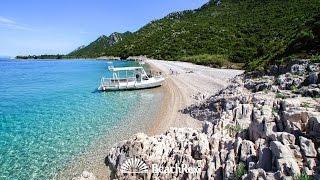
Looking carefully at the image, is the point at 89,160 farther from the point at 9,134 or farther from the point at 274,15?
the point at 274,15

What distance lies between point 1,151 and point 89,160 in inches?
329

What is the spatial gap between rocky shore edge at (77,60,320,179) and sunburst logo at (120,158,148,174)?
0.22m

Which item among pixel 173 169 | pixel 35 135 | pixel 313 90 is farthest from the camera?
pixel 35 135

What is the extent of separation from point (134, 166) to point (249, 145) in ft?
24.8

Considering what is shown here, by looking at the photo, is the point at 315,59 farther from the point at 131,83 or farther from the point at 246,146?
the point at 131,83

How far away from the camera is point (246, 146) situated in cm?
1864

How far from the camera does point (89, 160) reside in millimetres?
27438

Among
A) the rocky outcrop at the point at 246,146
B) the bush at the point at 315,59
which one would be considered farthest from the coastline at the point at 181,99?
the bush at the point at 315,59

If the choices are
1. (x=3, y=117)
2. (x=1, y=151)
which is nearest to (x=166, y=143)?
(x=1, y=151)

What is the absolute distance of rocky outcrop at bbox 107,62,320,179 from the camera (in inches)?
625

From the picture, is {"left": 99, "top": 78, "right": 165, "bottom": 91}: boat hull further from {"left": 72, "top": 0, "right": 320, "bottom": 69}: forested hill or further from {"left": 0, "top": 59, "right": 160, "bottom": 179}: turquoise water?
{"left": 72, "top": 0, "right": 320, "bottom": 69}: forested hill

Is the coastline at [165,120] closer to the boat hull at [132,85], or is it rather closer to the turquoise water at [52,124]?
the turquoise water at [52,124]

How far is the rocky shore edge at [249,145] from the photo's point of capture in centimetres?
1584

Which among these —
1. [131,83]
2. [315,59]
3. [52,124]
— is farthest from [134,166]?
[131,83]
